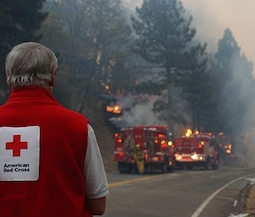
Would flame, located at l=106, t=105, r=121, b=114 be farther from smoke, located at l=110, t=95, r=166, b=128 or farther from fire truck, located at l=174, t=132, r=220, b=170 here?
fire truck, located at l=174, t=132, r=220, b=170

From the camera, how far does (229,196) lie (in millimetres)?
15844

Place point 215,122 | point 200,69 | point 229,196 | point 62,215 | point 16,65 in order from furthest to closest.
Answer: point 215,122
point 200,69
point 229,196
point 16,65
point 62,215

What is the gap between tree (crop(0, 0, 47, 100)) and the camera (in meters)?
22.7

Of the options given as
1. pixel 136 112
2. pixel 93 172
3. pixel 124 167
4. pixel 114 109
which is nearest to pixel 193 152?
pixel 124 167

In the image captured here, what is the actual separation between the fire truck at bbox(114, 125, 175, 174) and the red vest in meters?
25.1

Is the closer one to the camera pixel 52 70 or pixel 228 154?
pixel 52 70

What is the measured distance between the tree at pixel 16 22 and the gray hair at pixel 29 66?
20766mm

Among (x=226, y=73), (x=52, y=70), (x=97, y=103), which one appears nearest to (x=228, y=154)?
(x=97, y=103)

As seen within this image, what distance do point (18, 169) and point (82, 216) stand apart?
1.12 feet

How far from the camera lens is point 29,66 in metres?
2.35

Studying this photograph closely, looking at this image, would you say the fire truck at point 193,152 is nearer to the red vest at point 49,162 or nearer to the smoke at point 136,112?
the smoke at point 136,112

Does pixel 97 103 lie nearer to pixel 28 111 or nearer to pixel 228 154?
pixel 228 154

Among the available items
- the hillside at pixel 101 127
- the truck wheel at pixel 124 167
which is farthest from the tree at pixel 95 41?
the truck wheel at pixel 124 167

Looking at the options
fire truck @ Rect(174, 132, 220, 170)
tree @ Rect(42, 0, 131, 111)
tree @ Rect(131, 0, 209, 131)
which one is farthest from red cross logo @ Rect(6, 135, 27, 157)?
tree @ Rect(131, 0, 209, 131)
